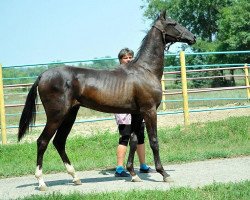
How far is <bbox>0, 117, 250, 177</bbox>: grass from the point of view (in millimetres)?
9148

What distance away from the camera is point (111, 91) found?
23.7 ft

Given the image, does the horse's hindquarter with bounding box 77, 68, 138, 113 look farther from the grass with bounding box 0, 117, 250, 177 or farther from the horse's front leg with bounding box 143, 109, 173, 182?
the grass with bounding box 0, 117, 250, 177

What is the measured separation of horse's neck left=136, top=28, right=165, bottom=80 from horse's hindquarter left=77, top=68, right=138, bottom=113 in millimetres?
441

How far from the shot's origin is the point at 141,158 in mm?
8164

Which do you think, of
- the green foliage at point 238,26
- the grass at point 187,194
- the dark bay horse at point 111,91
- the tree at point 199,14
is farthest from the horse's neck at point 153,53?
the tree at point 199,14

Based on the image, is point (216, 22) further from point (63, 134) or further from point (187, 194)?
point (187, 194)

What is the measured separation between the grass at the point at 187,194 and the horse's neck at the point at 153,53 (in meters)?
2.20

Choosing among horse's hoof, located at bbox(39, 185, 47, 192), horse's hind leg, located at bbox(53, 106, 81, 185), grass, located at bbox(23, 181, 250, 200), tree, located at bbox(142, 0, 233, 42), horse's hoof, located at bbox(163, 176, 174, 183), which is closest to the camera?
grass, located at bbox(23, 181, 250, 200)

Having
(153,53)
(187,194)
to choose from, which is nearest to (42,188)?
(187,194)

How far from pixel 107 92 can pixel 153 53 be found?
104 cm

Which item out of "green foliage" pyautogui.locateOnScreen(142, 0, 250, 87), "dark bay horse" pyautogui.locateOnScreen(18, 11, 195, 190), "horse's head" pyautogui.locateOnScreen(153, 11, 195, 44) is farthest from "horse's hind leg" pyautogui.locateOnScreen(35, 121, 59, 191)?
"green foliage" pyautogui.locateOnScreen(142, 0, 250, 87)

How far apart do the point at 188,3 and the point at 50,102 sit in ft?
127

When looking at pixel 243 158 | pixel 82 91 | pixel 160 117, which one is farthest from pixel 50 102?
pixel 160 117

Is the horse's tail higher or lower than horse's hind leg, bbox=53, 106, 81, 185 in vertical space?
higher
